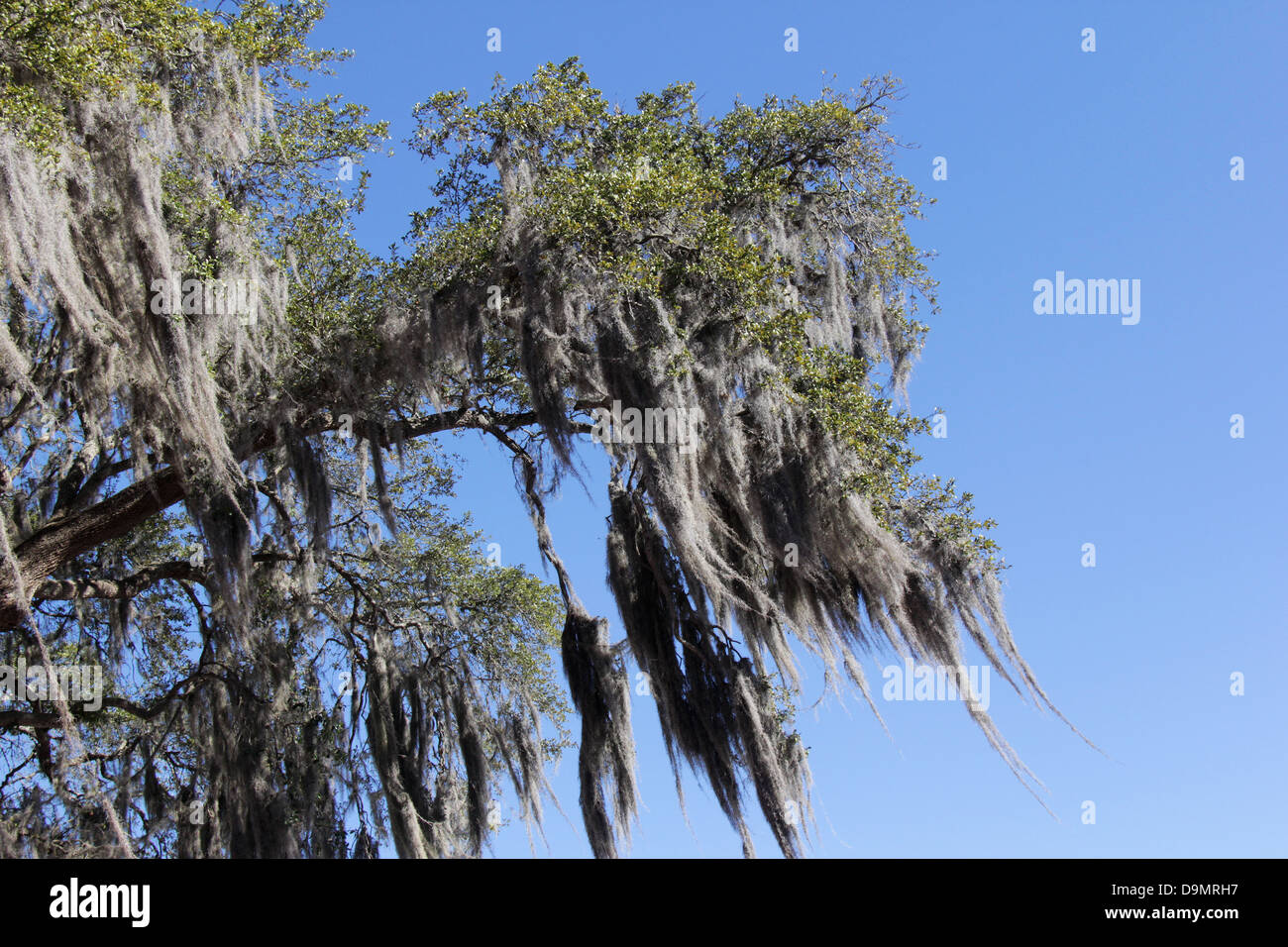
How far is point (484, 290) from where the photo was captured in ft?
30.8

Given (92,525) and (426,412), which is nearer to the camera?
(92,525)

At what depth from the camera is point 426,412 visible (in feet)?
36.6

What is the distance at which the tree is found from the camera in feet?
27.6

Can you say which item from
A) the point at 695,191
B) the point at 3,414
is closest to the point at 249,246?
the point at 3,414

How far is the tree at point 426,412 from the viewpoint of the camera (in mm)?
8422

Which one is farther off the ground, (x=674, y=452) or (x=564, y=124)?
(x=564, y=124)

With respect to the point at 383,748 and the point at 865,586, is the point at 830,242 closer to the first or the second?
the point at 865,586

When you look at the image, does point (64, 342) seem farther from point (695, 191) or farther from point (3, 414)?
point (695, 191)

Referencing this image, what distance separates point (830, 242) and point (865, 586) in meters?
3.67

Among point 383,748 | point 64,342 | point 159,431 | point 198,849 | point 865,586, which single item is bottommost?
point 198,849

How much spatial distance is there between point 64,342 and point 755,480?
18.0ft
